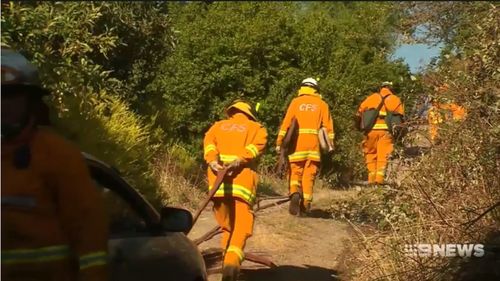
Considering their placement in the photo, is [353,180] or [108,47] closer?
[108,47]

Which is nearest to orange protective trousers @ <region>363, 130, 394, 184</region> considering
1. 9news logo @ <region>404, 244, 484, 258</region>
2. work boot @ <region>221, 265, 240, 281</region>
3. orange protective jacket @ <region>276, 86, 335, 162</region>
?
orange protective jacket @ <region>276, 86, 335, 162</region>

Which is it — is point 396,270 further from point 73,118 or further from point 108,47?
point 108,47

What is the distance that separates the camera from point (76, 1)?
12.0m

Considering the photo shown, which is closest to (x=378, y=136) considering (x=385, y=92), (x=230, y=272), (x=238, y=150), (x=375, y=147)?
(x=375, y=147)

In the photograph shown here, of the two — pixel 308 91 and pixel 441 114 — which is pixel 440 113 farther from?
pixel 308 91

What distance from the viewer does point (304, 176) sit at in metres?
11.8

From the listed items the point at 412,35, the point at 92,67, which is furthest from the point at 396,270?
the point at 412,35

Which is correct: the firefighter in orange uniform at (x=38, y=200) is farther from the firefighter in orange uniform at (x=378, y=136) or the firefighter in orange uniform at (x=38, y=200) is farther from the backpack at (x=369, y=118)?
the backpack at (x=369, y=118)

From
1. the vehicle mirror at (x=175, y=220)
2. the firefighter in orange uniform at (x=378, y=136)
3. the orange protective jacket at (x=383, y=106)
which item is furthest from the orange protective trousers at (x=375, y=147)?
the vehicle mirror at (x=175, y=220)

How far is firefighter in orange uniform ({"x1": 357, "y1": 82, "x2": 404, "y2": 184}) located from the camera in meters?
13.0

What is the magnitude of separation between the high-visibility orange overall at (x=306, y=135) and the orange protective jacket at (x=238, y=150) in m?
3.29

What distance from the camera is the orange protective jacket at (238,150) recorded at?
8.12 metres

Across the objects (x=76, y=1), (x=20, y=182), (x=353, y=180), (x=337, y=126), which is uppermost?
(x=76, y=1)

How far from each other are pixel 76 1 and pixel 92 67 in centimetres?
180
